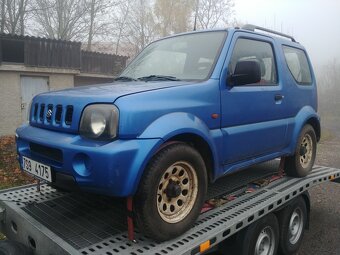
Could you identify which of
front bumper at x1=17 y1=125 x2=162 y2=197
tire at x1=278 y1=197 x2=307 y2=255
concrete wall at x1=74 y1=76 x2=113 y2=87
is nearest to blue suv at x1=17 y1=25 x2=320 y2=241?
front bumper at x1=17 y1=125 x2=162 y2=197

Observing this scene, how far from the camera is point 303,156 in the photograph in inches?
187

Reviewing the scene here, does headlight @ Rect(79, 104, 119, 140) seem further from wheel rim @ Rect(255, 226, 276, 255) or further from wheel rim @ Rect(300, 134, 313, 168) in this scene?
wheel rim @ Rect(300, 134, 313, 168)

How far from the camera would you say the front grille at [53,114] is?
2.66 metres

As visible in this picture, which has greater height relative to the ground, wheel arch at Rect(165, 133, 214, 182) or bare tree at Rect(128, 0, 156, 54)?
bare tree at Rect(128, 0, 156, 54)

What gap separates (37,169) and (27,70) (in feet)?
41.4

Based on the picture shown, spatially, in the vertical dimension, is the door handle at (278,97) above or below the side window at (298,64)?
below

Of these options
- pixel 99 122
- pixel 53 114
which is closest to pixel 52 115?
pixel 53 114

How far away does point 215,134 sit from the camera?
123 inches

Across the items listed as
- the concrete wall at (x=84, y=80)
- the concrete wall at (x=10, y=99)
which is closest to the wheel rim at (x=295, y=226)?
the concrete wall at (x=10, y=99)

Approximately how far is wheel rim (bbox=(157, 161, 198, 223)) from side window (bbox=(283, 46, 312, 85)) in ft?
7.74

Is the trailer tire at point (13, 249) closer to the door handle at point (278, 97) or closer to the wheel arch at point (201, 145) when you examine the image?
the wheel arch at point (201, 145)

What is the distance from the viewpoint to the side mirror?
3.21m

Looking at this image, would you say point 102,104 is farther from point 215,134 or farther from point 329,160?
point 329,160

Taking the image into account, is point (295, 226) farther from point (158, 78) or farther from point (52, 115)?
point (52, 115)
